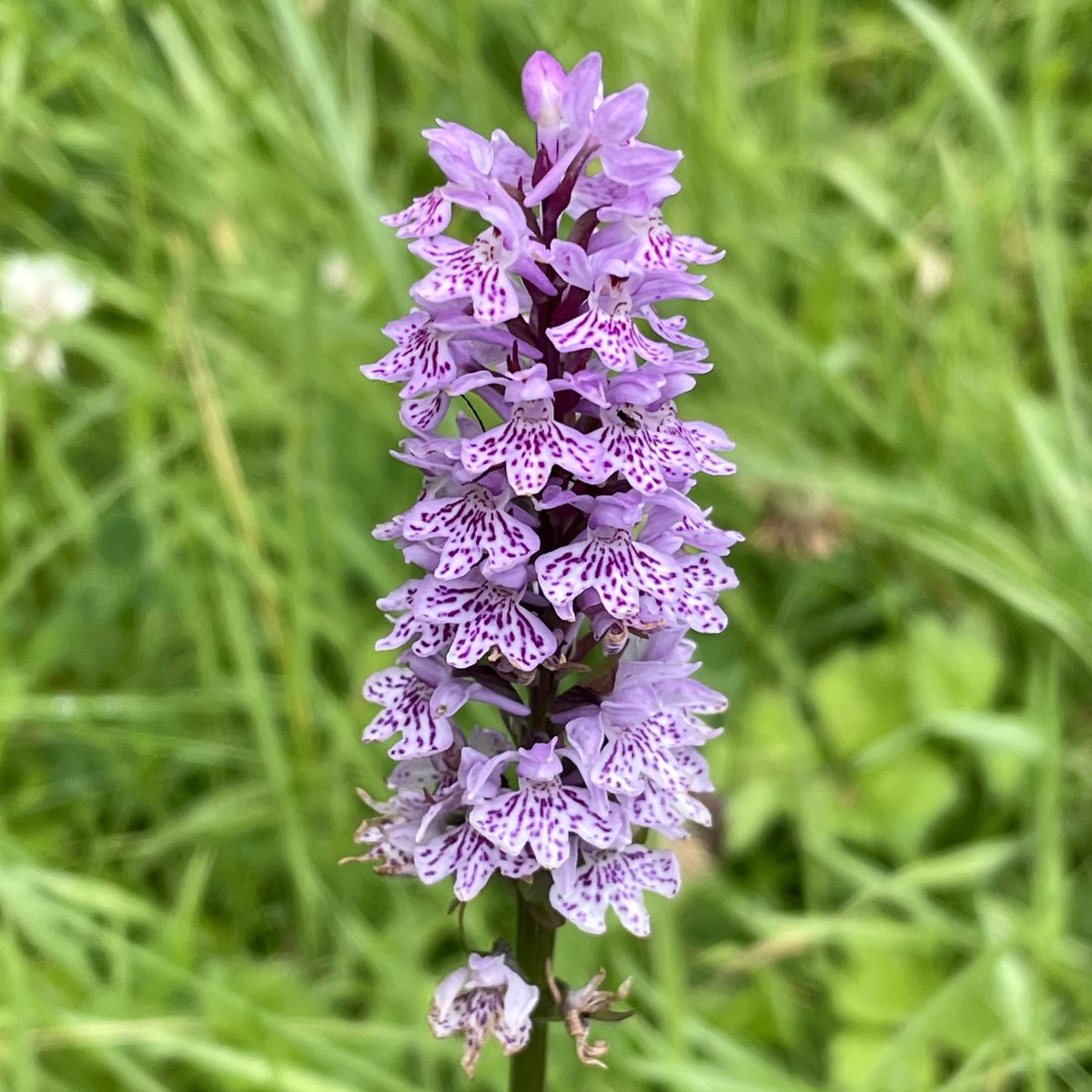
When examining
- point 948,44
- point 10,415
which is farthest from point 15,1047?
point 948,44

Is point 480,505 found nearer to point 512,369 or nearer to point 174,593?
point 512,369

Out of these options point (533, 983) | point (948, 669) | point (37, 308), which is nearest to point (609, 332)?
point (533, 983)

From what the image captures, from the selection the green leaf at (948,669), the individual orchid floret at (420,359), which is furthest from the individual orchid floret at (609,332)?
the green leaf at (948,669)

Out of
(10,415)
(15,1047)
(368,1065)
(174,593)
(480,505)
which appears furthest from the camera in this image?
(10,415)

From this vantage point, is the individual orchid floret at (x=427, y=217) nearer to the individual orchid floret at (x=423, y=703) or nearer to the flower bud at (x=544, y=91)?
the flower bud at (x=544, y=91)

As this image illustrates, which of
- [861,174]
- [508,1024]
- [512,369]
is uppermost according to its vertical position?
[861,174]

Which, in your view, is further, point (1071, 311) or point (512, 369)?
point (1071, 311)
